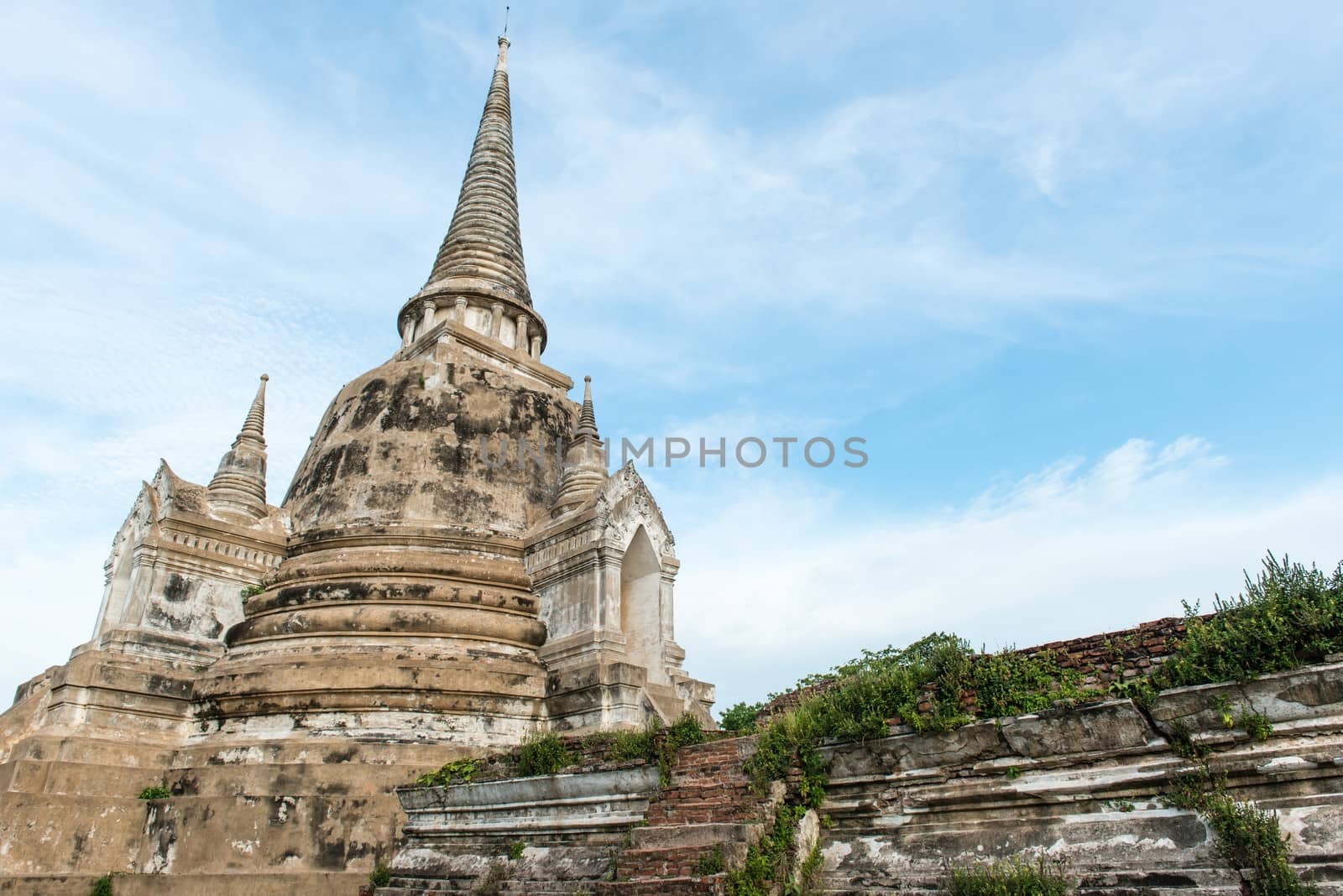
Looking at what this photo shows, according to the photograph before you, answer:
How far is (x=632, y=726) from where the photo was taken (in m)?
11.9

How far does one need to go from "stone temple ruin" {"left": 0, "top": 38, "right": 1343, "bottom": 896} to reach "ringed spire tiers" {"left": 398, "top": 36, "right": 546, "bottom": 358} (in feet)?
0.40

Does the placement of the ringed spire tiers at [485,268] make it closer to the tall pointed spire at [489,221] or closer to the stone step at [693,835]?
the tall pointed spire at [489,221]

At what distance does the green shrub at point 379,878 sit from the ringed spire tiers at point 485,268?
11.2 meters

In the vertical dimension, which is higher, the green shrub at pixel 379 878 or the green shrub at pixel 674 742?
the green shrub at pixel 674 742

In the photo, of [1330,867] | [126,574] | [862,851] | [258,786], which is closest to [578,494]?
[258,786]

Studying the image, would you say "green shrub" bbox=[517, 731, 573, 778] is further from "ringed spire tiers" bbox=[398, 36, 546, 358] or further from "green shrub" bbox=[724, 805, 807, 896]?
"ringed spire tiers" bbox=[398, 36, 546, 358]

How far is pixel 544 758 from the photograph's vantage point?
9.66 metres

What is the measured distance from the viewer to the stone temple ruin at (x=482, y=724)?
19.9ft

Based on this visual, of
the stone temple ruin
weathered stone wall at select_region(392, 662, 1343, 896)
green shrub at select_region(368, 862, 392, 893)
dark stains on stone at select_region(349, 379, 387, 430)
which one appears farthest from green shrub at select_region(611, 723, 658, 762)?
dark stains on stone at select_region(349, 379, 387, 430)

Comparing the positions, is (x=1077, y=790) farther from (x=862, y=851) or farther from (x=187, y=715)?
(x=187, y=715)

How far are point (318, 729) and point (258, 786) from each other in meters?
1.06

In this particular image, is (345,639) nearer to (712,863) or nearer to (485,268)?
(712,863)

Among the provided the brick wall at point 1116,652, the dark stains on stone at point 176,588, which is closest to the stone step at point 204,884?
the dark stains on stone at point 176,588

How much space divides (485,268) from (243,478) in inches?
283
